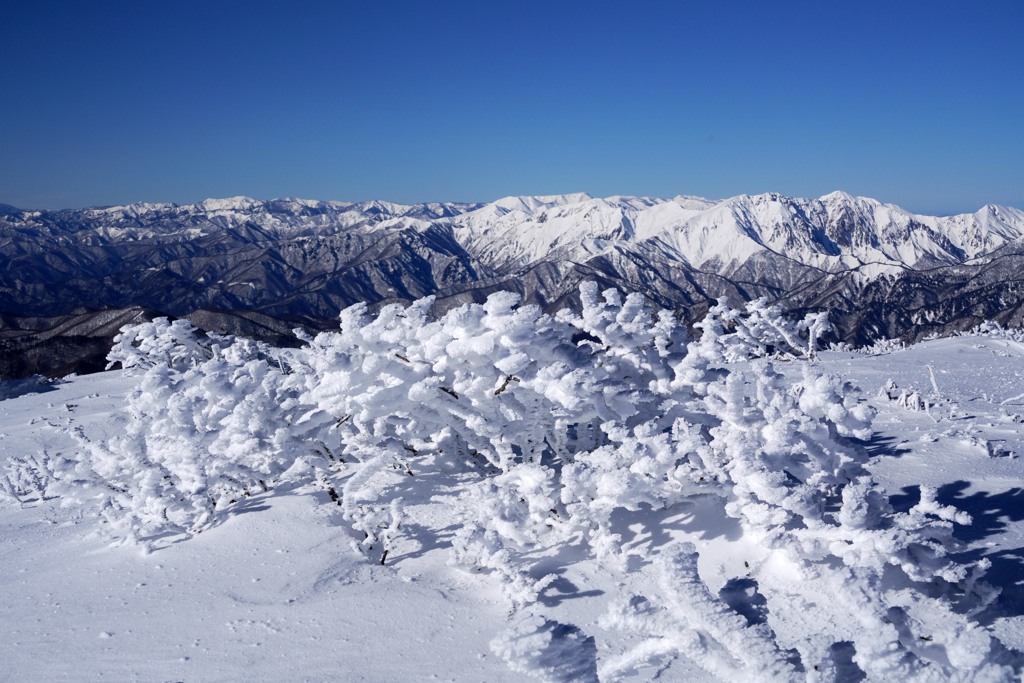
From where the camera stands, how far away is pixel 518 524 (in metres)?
15.0

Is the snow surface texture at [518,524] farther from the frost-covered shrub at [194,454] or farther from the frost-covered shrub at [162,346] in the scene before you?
the frost-covered shrub at [162,346]

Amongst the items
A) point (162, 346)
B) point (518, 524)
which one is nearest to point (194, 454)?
point (518, 524)

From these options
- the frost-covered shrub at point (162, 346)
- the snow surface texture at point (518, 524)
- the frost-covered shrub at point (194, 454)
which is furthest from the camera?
the frost-covered shrub at point (162, 346)

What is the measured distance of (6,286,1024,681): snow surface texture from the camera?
10.1 meters

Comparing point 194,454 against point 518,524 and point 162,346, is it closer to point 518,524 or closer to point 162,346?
point 518,524

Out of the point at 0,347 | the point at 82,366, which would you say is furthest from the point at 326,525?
the point at 0,347

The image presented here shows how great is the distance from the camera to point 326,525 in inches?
651

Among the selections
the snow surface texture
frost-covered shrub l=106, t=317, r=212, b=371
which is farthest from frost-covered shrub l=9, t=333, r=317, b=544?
frost-covered shrub l=106, t=317, r=212, b=371

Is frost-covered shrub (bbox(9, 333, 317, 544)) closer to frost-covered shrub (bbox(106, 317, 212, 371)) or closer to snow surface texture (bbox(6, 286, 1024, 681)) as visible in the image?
snow surface texture (bbox(6, 286, 1024, 681))

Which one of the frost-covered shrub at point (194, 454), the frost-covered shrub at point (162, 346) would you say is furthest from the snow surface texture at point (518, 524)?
the frost-covered shrub at point (162, 346)

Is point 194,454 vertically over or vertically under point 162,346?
over

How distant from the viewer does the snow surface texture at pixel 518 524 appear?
33.1 ft

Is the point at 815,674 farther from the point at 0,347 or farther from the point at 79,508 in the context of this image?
the point at 0,347

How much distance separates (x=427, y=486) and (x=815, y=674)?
1317 centimetres
